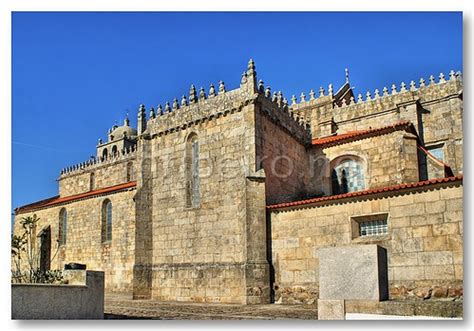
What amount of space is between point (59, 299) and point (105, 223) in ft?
47.4

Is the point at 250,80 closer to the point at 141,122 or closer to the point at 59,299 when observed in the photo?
the point at 141,122

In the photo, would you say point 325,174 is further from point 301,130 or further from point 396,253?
point 396,253

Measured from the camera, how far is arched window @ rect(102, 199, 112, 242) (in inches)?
854

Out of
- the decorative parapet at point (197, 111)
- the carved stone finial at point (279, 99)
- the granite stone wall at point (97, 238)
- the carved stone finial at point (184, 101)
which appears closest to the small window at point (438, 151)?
the carved stone finial at point (279, 99)

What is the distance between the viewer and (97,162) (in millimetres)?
28938

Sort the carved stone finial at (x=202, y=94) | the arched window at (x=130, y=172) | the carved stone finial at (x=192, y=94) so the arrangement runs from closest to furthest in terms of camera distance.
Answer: the carved stone finial at (x=202, y=94) < the carved stone finial at (x=192, y=94) < the arched window at (x=130, y=172)

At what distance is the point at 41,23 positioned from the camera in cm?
916

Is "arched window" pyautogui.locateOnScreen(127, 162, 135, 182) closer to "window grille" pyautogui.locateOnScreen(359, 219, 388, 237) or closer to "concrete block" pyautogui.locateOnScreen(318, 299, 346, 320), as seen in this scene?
"window grille" pyautogui.locateOnScreen(359, 219, 388, 237)

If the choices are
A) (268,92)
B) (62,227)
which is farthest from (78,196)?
(268,92)

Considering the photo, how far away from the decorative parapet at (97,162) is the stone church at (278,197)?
7838 mm

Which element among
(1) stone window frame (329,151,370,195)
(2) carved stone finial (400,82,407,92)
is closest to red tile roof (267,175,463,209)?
(1) stone window frame (329,151,370,195)

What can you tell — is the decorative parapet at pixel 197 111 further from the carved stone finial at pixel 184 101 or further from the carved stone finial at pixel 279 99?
the carved stone finial at pixel 279 99

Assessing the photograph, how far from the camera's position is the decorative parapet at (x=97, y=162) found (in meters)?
27.8

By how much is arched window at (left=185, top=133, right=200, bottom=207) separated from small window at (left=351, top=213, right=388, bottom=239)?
15.3 ft
